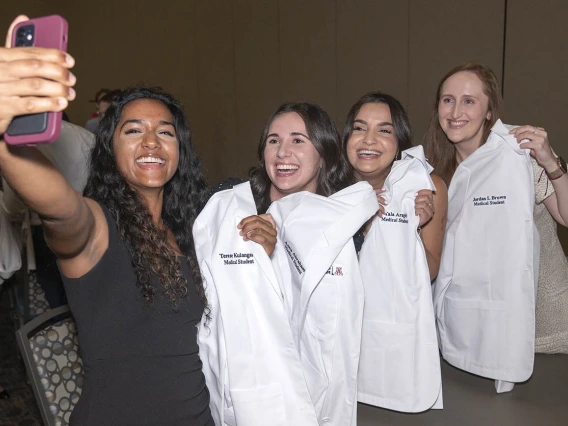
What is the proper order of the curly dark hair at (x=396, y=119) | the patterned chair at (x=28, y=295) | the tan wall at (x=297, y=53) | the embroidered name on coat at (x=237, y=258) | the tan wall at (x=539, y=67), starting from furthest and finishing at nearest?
the tan wall at (x=297, y=53) < the tan wall at (x=539, y=67) < the patterned chair at (x=28, y=295) < the curly dark hair at (x=396, y=119) < the embroidered name on coat at (x=237, y=258)

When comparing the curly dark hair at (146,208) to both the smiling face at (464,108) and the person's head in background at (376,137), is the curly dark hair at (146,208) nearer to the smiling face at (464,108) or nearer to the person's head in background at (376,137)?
the person's head in background at (376,137)

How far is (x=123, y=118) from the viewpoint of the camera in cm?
144

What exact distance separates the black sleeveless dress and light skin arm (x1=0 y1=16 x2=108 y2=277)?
0.05 metres

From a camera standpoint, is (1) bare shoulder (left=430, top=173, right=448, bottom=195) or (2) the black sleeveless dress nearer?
(2) the black sleeveless dress

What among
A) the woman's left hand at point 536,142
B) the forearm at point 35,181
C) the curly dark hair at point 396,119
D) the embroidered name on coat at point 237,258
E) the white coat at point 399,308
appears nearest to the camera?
the forearm at point 35,181

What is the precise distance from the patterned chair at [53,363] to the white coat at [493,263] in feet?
4.63

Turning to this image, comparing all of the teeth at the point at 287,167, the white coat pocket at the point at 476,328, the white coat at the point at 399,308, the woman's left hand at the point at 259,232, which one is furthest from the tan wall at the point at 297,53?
the woman's left hand at the point at 259,232

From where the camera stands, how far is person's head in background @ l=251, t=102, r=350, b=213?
177 centimetres

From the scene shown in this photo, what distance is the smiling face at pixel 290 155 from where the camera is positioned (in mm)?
1765

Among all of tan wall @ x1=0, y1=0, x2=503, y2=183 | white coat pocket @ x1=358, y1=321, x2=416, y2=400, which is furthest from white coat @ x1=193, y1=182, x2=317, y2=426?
tan wall @ x1=0, y1=0, x2=503, y2=183

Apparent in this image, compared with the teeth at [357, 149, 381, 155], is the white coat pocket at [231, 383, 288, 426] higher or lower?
lower

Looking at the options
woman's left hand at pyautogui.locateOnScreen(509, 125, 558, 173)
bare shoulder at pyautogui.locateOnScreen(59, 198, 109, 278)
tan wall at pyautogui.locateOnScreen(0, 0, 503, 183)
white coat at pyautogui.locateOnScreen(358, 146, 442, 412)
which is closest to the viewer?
bare shoulder at pyautogui.locateOnScreen(59, 198, 109, 278)

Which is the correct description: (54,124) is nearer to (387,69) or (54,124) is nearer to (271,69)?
(387,69)

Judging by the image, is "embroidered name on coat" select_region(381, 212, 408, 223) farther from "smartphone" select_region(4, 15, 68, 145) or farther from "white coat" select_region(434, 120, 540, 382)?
"smartphone" select_region(4, 15, 68, 145)
